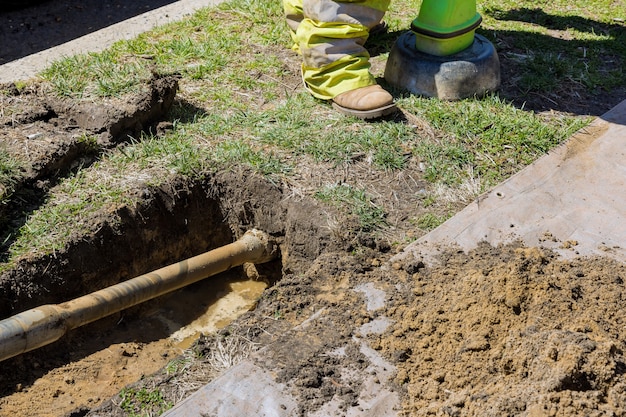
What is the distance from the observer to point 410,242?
357 cm

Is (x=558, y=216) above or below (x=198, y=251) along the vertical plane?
above

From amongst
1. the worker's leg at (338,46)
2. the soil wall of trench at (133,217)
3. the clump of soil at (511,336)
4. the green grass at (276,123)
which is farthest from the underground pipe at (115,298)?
the worker's leg at (338,46)

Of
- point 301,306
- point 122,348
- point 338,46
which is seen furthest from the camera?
point 338,46

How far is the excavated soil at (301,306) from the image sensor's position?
265cm

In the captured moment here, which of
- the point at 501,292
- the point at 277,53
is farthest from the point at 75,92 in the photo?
the point at 501,292

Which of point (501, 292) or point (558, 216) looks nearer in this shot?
point (501, 292)

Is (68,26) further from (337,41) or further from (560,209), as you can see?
(560,209)

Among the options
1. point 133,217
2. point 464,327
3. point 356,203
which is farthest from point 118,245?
point 464,327

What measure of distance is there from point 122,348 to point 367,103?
1908 mm

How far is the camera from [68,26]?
5.76 meters

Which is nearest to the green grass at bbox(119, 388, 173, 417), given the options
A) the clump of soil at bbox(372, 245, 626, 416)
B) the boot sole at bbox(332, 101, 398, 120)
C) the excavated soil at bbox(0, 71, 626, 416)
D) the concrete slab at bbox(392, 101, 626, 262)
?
the excavated soil at bbox(0, 71, 626, 416)

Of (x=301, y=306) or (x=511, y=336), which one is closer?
(x=511, y=336)

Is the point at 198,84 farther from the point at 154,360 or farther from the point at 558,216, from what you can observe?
the point at 558,216

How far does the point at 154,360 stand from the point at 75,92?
1.69m
